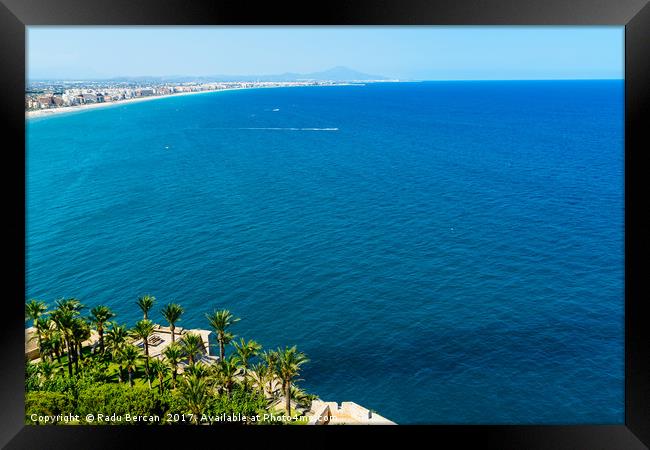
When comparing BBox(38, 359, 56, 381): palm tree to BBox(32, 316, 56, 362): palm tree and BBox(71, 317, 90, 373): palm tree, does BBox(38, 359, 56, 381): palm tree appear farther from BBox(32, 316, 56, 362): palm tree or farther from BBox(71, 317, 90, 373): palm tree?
BBox(32, 316, 56, 362): palm tree

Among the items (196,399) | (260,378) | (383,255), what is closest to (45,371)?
(196,399)

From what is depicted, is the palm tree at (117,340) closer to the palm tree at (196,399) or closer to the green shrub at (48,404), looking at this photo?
the palm tree at (196,399)

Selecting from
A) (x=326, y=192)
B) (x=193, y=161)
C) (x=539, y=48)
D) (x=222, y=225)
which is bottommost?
(x=222, y=225)

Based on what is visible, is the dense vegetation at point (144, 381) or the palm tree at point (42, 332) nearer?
the dense vegetation at point (144, 381)

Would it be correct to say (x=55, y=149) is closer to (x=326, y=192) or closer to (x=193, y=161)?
(x=193, y=161)

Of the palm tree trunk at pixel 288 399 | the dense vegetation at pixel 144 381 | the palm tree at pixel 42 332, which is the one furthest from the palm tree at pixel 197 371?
the palm tree at pixel 42 332

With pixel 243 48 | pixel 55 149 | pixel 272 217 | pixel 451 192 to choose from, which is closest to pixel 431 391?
pixel 272 217

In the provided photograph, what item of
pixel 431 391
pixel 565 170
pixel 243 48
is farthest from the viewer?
pixel 243 48
